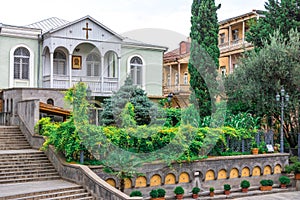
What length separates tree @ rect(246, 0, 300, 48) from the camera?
25.4 m

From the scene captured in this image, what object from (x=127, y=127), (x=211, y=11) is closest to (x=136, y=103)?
(x=127, y=127)

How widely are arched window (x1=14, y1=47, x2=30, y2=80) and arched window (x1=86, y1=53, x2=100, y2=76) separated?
392 cm

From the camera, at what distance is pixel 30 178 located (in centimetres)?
1523

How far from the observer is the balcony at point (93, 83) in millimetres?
25688

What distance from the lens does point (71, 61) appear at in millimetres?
26938

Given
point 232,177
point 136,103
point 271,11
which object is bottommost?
point 232,177

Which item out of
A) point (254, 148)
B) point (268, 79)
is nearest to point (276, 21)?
point (268, 79)

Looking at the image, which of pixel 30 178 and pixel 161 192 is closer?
pixel 30 178

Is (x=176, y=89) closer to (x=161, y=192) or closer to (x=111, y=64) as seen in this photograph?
(x=111, y=64)

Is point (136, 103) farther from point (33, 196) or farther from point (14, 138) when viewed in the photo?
point (33, 196)

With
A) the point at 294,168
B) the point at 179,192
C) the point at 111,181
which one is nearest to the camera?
the point at 111,181

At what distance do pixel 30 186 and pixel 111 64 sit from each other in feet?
52.0

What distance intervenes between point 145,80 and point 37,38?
25.3 ft

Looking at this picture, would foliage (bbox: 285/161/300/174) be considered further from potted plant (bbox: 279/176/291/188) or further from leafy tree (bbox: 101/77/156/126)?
leafy tree (bbox: 101/77/156/126)
